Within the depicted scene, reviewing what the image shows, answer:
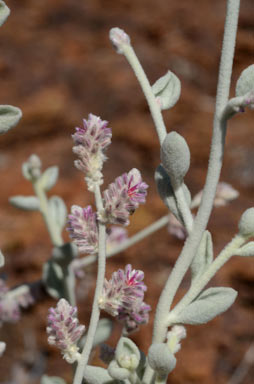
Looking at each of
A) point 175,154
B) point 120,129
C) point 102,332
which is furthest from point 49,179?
point 120,129

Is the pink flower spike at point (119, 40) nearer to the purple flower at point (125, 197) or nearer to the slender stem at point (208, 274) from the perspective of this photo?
the purple flower at point (125, 197)

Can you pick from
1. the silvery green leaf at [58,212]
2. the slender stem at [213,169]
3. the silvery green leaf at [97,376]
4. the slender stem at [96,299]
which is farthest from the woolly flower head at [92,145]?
the silvery green leaf at [58,212]

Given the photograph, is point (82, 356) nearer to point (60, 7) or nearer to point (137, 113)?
point (137, 113)

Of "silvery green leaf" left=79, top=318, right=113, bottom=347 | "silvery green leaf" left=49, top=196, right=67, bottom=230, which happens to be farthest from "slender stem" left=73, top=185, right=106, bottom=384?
"silvery green leaf" left=49, top=196, right=67, bottom=230

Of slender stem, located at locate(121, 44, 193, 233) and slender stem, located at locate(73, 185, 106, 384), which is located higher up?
slender stem, located at locate(121, 44, 193, 233)

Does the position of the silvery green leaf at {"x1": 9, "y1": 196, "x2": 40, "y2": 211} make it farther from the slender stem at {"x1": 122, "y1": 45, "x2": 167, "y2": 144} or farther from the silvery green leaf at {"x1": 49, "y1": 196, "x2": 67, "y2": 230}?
the slender stem at {"x1": 122, "y1": 45, "x2": 167, "y2": 144}

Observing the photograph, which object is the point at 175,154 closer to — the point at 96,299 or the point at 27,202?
the point at 96,299
